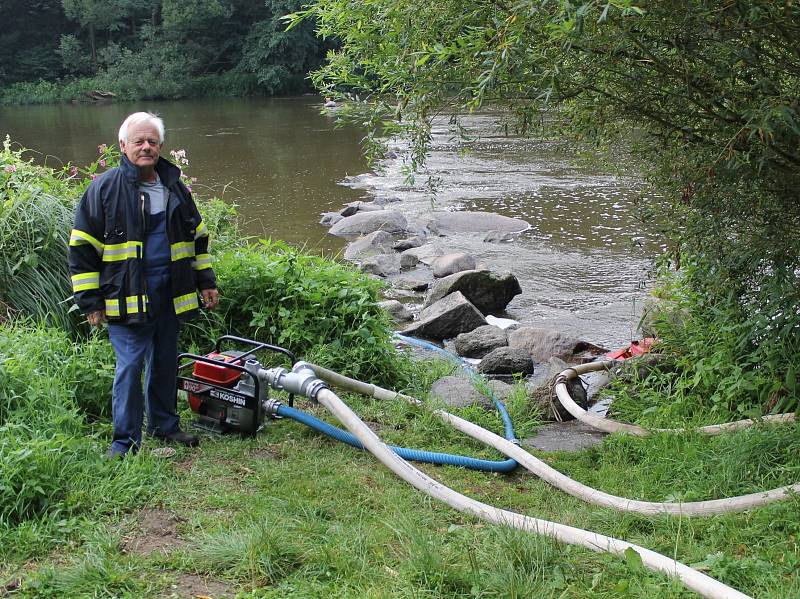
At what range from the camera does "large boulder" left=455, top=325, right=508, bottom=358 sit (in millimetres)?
8828

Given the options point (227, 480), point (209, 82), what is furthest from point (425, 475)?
point (209, 82)

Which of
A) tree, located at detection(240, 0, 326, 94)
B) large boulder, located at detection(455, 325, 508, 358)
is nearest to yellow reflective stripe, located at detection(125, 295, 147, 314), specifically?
large boulder, located at detection(455, 325, 508, 358)

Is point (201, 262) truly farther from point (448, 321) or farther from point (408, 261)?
point (408, 261)

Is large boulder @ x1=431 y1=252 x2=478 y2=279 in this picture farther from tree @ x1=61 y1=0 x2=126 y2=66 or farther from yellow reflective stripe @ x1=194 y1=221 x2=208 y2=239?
tree @ x1=61 y1=0 x2=126 y2=66

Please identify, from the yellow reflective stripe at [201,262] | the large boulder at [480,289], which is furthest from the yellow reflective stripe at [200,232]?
the large boulder at [480,289]

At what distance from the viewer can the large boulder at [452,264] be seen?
12.2 m

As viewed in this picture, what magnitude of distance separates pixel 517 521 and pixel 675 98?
2.44 metres

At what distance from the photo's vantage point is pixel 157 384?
491cm

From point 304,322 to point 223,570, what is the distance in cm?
308

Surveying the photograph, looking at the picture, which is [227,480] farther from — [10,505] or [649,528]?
[649,528]

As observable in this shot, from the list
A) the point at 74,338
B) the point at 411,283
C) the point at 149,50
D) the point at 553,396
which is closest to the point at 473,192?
the point at 411,283

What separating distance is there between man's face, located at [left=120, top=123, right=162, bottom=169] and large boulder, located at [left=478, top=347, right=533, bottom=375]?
14.1 ft

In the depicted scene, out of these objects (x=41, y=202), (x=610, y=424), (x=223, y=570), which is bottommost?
(x=610, y=424)

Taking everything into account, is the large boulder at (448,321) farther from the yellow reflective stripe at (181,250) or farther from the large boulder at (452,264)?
the yellow reflective stripe at (181,250)
